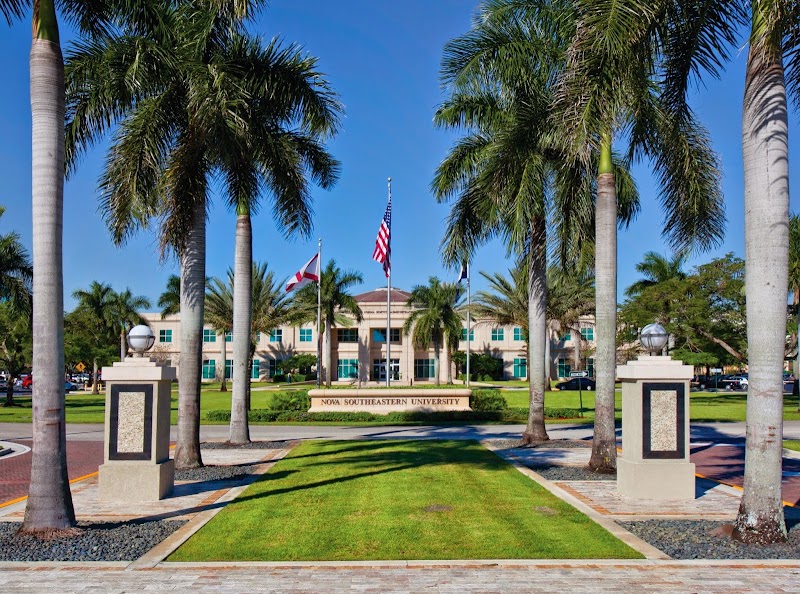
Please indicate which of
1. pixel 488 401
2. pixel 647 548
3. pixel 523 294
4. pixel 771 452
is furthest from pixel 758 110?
pixel 523 294

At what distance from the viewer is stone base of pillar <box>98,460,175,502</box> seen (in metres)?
11.3

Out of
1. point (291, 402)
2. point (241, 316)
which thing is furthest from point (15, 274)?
point (241, 316)

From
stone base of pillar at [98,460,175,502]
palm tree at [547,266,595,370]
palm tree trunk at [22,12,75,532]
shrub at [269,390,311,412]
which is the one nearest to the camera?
palm tree trunk at [22,12,75,532]

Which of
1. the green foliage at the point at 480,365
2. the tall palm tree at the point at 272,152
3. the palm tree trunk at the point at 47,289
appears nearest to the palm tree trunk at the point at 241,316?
the tall palm tree at the point at 272,152

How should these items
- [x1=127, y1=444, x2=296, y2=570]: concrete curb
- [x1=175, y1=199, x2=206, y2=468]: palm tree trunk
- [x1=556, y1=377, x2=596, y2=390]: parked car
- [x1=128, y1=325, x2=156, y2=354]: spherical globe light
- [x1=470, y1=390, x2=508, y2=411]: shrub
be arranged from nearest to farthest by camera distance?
[x1=127, y1=444, x2=296, y2=570]: concrete curb, [x1=128, y1=325, x2=156, y2=354]: spherical globe light, [x1=175, y1=199, x2=206, y2=468]: palm tree trunk, [x1=470, y1=390, x2=508, y2=411]: shrub, [x1=556, y1=377, x2=596, y2=390]: parked car

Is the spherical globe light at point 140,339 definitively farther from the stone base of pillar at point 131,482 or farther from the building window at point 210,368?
the building window at point 210,368

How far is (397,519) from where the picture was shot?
31.4 ft

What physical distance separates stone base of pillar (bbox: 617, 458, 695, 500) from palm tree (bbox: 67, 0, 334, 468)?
826 centimetres

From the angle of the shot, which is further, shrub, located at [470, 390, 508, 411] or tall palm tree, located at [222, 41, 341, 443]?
shrub, located at [470, 390, 508, 411]

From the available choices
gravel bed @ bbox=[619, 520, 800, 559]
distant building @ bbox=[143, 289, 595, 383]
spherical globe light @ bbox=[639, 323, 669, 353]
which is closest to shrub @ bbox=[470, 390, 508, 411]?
spherical globe light @ bbox=[639, 323, 669, 353]

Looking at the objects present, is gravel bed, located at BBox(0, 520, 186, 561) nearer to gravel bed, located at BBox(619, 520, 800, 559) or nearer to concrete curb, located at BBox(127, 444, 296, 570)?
concrete curb, located at BBox(127, 444, 296, 570)

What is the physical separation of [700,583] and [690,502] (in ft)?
15.0

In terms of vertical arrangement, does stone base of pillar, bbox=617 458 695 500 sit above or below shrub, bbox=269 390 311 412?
above

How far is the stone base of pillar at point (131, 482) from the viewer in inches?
444
